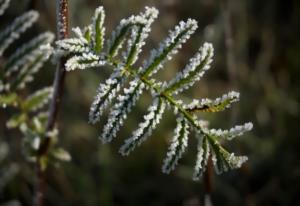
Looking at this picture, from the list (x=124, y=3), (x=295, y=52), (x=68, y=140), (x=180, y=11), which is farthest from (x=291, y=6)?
(x=68, y=140)

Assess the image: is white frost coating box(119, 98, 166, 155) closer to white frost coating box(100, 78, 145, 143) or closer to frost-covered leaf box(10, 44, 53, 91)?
white frost coating box(100, 78, 145, 143)

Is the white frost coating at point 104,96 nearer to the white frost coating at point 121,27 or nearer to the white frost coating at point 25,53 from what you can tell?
the white frost coating at point 121,27

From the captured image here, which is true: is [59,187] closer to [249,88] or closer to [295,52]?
[249,88]

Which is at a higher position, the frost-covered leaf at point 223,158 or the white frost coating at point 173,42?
the white frost coating at point 173,42

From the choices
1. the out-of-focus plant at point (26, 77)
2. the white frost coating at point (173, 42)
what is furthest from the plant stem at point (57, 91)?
the white frost coating at point (173, 42)

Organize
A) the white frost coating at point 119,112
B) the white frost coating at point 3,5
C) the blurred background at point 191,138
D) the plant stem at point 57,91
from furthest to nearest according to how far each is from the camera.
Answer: the blurred background at point 191,138, the white frost coating at point 3,5, the plant stem at point 57,91, the white frost coating at point 119,112

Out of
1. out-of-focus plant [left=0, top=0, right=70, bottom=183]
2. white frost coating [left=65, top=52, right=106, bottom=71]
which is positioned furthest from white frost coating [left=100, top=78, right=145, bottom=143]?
out-of-focus plant [left=0, top=0, right=70, bottom=183]

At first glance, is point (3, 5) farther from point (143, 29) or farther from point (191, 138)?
point (191, 138)
